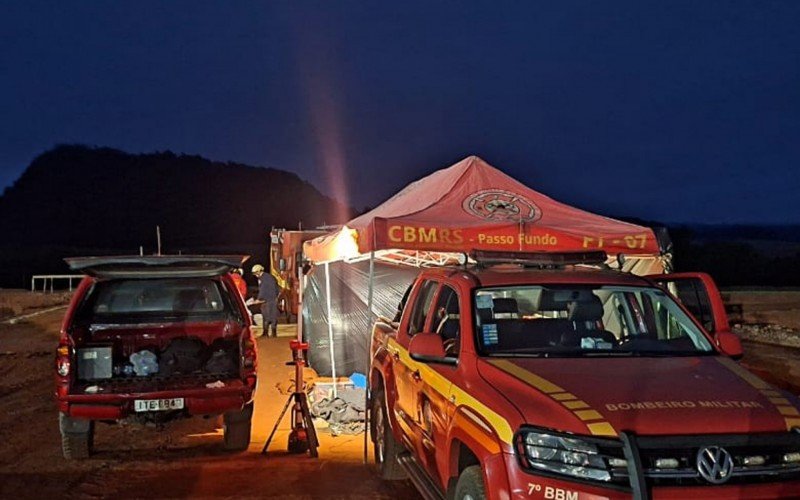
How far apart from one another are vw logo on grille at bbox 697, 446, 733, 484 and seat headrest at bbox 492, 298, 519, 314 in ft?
5.98

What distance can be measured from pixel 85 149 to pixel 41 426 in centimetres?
14798

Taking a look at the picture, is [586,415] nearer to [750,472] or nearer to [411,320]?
[750,472]

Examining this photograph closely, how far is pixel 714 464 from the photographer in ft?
11.1

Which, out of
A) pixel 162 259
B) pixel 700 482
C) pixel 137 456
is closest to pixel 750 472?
pixel 700 482

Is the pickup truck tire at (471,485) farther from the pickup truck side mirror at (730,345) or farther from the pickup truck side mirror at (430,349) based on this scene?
the pickup truck side mirror at (730,345)

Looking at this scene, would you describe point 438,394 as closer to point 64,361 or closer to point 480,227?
point 64,361

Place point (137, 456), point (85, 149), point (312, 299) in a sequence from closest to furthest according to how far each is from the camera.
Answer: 1. point (137, 456)
2. point (312, 299)
3. point (85, 149)

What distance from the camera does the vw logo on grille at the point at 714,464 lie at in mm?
3373

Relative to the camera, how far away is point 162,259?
24.2 feet

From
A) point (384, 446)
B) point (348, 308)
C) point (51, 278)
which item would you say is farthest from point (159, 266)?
point (51, 278)

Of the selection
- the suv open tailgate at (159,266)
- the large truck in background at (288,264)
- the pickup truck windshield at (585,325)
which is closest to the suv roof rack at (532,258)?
the pickup truck windshield at (585,325)

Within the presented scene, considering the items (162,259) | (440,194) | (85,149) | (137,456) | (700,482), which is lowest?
(137,456)

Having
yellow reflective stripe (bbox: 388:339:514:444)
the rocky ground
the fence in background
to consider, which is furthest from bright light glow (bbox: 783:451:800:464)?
the fence in background

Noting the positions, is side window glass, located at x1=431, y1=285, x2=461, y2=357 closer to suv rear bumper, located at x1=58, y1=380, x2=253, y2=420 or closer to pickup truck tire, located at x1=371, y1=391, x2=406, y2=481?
pickup truck tire, located at x1=371, y1=391, x2=406, y2=481
